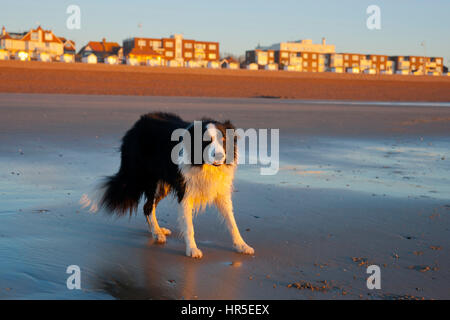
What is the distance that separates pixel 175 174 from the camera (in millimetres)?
4969

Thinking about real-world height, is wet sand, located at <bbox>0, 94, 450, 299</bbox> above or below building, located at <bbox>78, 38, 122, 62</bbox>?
below

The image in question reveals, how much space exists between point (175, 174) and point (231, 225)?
70cm

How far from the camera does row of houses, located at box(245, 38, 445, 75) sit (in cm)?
12300

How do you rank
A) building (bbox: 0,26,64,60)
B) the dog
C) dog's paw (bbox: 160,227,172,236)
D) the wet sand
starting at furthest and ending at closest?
building (bbox: 0,26,64,60)
dog's paw (bbox: 160,227,172,236)
the dog
the wet sand

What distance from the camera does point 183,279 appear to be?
397cm

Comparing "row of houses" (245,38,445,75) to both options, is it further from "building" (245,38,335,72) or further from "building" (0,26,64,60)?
"building" (0,26,64,60)

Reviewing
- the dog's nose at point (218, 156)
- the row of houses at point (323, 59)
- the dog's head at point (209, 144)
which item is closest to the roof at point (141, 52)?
the row of houses at point (323, 59)

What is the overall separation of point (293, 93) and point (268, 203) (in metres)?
34.7

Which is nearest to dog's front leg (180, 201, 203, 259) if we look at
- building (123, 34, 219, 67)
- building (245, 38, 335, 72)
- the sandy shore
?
the sandy shore

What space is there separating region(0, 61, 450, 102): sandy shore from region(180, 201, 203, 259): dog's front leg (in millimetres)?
28492

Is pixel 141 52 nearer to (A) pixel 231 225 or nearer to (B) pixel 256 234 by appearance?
(B) pixel 256 234

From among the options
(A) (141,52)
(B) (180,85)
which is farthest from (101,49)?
(B) (180,85)
